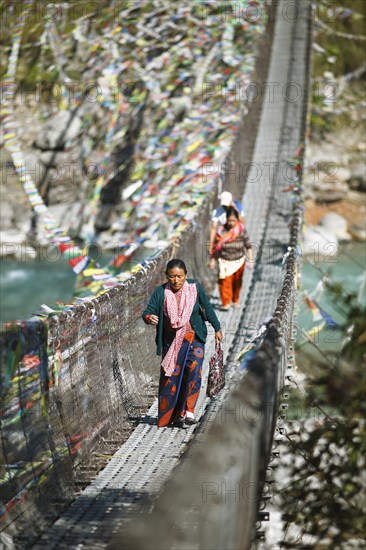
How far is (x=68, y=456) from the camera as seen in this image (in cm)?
588

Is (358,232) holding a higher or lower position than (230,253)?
lower

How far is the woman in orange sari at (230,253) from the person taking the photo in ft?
31.1

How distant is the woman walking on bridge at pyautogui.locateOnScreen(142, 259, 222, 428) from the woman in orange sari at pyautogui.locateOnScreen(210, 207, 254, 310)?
9.63 ft

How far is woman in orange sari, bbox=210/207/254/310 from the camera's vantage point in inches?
373

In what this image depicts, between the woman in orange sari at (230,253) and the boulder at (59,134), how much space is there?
12343 millimetres

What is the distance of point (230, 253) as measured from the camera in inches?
374

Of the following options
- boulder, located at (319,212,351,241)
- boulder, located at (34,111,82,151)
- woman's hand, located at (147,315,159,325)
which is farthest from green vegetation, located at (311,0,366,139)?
woman's hand, located at (147,315,159,325)

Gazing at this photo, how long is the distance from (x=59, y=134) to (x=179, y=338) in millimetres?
15580

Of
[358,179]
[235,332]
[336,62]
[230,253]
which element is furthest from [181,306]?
[336,62]

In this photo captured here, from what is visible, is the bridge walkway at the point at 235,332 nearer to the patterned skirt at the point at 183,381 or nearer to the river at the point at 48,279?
the patterned skirt at the point at 183,381

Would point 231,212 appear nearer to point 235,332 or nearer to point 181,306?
point 235,332

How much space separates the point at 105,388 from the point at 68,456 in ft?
2.69

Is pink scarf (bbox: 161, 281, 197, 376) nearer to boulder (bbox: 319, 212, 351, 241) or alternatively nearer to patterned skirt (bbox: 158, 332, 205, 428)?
→ patterned skirt (bbox: 158, 332, 205, 428)

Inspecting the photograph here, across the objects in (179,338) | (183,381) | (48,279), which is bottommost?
(48,279)
